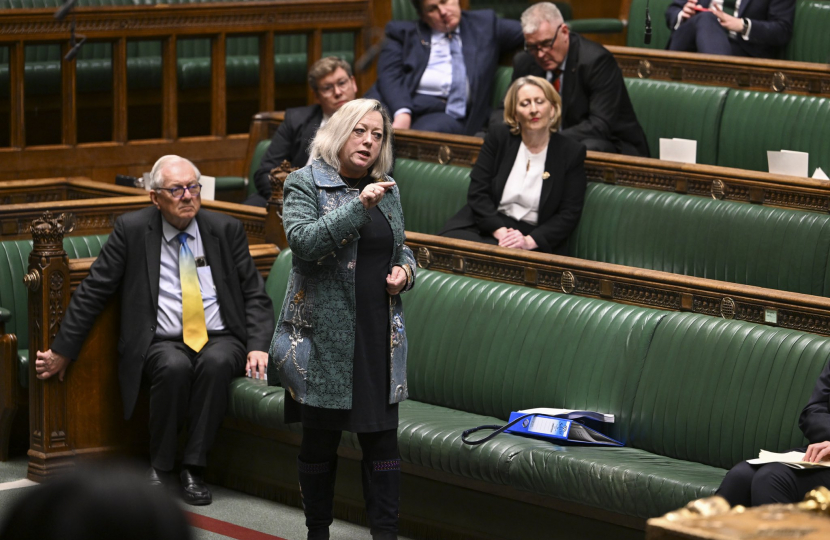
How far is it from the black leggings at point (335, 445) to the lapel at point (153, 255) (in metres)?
1.11

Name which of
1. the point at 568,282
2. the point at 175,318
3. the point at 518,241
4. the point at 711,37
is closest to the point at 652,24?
the point at 711,37

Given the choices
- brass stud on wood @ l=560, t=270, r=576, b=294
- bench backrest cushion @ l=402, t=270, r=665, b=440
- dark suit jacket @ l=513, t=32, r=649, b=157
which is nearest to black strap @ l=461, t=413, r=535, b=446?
bench backrest cushion @ l=402, t=270, r=665, b=440

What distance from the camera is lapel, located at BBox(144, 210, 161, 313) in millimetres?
4266

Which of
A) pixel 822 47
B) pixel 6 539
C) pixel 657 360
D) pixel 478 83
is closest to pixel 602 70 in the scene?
pixel 478 83

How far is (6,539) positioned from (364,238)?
86.7 inches

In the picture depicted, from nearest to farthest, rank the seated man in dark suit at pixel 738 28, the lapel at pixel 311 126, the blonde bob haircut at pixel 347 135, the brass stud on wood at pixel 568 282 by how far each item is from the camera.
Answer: the blonde bob haircut at pixel 347 135 → the brass stud on wood at pixel 568 282 → the lapel at pixel 311 126 → the seated man in dark suit at pixel 738 28

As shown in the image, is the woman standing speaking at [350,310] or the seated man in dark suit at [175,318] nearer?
the woman standing speaking at [350,310]

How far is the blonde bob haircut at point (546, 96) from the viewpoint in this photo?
4.80 meters

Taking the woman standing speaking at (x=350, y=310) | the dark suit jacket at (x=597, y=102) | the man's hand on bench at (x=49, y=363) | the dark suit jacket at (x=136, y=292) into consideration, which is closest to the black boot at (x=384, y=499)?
the woman standing speaking at (x=350, y=310)

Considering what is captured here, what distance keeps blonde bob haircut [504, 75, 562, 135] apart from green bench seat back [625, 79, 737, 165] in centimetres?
96

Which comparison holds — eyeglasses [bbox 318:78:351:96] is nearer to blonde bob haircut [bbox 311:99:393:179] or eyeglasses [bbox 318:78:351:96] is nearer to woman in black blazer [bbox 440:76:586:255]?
woman in black blazer [bbox 440:76:586:255]

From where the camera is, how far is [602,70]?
5.36 meters

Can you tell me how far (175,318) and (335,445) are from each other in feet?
3.70

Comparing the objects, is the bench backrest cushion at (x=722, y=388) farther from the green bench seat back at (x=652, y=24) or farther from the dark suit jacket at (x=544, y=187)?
the green bench seat back at (x=652, y=24)
